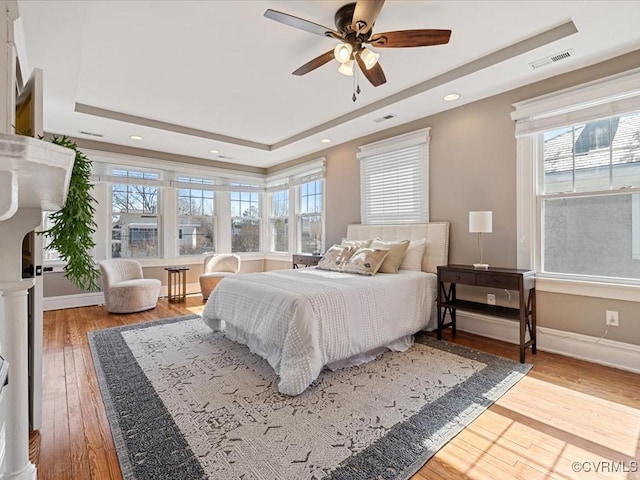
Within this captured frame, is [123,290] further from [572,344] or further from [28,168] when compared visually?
[572,344]

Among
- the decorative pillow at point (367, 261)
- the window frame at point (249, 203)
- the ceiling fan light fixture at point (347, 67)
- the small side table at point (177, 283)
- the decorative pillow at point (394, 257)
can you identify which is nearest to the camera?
the ceiling fan light fixture at point (347, 67)

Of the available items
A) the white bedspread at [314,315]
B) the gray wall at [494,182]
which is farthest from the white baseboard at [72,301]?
the gray wall at [494,182]

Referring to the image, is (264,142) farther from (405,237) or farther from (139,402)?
(139,402)

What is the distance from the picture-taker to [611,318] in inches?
104

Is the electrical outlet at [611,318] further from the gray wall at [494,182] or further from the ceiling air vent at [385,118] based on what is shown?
the ceiling air vent at [385,118]

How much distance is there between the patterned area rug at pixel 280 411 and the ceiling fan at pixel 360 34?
233 centimetres

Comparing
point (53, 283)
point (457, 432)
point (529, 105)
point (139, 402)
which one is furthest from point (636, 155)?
point (53, 283)

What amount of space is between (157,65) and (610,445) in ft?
13.7

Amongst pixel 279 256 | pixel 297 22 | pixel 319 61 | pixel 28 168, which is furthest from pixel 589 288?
pixel 279 256

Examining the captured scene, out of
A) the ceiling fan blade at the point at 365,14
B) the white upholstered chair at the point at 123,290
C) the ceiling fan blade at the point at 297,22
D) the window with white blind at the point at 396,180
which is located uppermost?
the ceiling fan blade at the point at 365,14

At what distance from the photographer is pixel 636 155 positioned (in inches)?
101

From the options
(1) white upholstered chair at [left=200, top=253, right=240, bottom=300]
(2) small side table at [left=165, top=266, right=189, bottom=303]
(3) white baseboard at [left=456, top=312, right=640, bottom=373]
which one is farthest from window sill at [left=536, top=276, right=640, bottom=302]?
(2) small side table at [left=165, top=266, right=189, bottom=303]

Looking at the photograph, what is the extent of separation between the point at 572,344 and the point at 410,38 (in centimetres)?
287

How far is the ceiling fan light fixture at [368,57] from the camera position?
2.27 m
